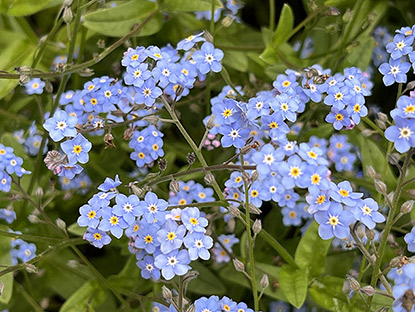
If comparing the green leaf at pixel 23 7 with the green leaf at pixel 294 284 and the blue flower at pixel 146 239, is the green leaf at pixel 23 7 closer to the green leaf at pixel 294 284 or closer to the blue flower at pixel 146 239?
the blue flower at pixel 146 239

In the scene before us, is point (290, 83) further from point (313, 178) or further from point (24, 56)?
point (24, 56)

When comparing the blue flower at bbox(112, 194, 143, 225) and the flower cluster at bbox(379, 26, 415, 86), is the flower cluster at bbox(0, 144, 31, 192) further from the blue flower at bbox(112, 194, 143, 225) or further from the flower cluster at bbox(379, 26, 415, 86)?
the flower cluster at bbox(379, 26, 415, 86)

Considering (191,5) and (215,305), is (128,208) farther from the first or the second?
(191,5)

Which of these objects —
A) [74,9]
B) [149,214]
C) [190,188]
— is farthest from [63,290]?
[74,9]

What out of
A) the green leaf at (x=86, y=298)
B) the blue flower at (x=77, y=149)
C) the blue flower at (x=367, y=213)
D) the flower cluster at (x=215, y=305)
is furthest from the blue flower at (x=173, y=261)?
the green leaf at (x=86, y=298)

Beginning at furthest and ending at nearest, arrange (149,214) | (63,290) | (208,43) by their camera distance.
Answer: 1. (63,290)
2. (208,43)
3. (149,214)

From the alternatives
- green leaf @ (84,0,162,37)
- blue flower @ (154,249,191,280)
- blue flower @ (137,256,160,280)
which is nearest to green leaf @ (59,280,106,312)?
blue flower @ (137,256,160,280)
